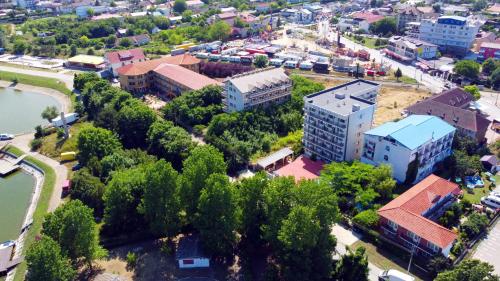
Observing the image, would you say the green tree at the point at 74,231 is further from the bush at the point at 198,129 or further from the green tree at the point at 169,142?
the bush at the point at 198,129

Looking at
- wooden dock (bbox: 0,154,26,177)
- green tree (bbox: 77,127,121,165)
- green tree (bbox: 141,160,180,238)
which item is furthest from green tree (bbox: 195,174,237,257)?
wooden dock (bbox: 0,154,26,177)

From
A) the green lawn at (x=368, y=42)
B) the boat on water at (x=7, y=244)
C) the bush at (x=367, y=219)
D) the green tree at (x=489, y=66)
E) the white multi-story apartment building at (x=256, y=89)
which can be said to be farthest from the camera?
the green lawn at (x=368, y=42)

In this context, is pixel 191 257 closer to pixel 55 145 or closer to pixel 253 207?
pixel 253 207

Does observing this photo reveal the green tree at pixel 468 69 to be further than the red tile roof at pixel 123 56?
No

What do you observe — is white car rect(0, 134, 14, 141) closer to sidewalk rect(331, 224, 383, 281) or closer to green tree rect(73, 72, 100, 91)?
green tree rect(73, 72, 100, 91)

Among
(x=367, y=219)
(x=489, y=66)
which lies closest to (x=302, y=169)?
(x=367, y=219)

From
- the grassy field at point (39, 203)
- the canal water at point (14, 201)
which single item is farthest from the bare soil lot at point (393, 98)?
the canal water at point (14, 201)
